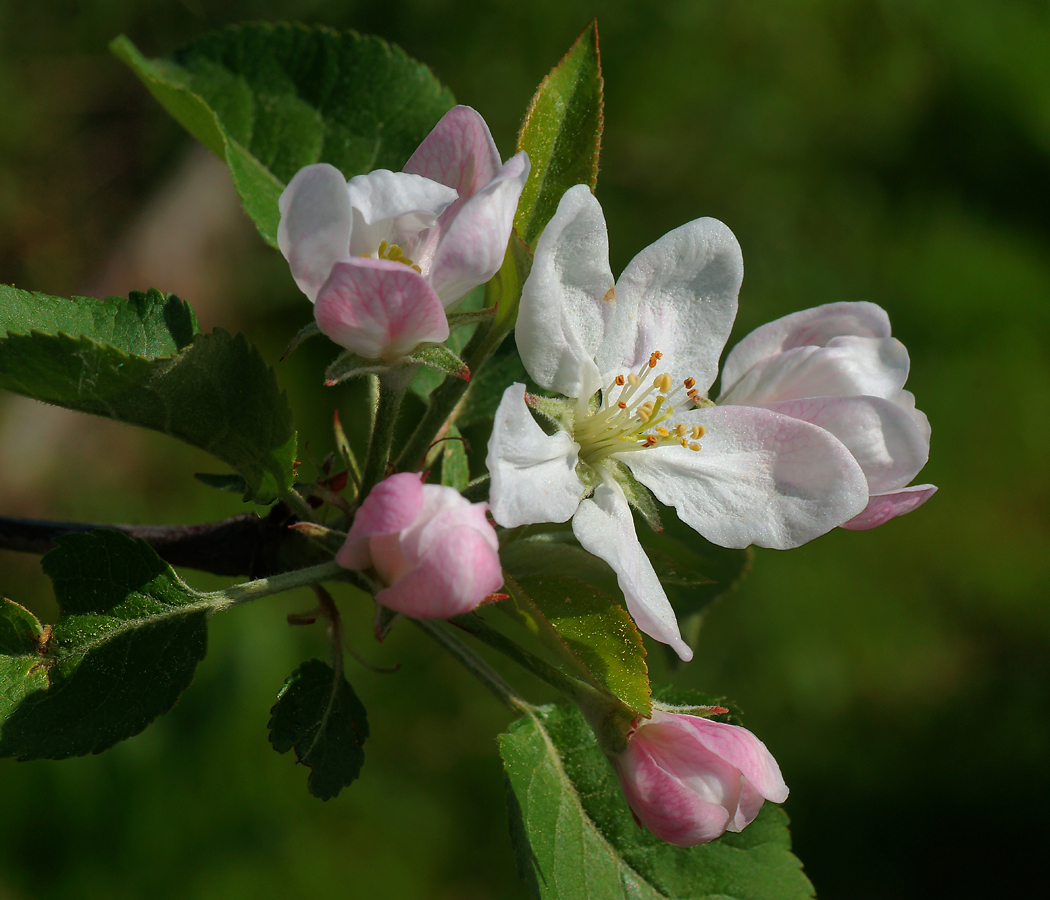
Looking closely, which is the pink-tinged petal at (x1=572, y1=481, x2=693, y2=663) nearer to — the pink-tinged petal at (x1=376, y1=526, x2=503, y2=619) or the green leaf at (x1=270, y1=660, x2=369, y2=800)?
the pink-tinged petal at (x1=376, y1=526, x2=503, y2=619)

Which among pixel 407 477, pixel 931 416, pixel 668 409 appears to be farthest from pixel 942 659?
pixel 407 477

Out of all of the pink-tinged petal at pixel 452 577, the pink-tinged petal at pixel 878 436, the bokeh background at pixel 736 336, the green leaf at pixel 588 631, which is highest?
the pink-tinged petal at pixel 878 436

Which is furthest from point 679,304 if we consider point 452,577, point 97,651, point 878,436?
point 97,651

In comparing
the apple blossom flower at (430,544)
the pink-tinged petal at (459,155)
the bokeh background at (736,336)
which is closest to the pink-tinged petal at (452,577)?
the apple blossom flower at (430,544)

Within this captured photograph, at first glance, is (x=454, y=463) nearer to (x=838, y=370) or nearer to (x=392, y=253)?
(x=392, y=253)

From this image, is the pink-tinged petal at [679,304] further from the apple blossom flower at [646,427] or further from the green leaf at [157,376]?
the green leaf at [157,376]

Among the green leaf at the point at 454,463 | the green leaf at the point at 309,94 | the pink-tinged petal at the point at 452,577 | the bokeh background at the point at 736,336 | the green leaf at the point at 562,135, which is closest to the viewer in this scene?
the pink-tinged petal at the point at 452,577

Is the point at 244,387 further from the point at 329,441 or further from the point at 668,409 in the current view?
the point at 329,441
